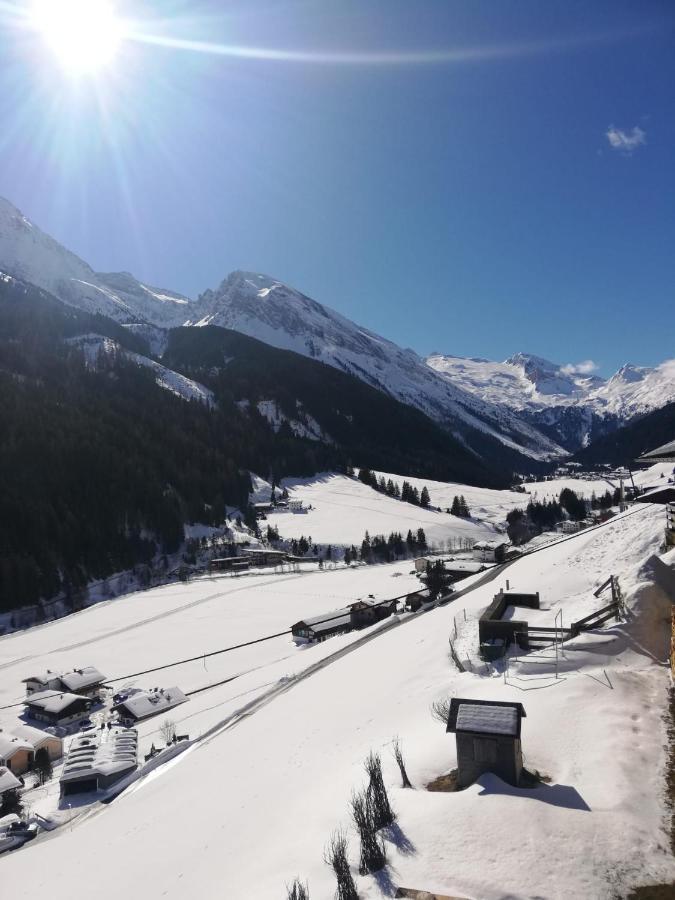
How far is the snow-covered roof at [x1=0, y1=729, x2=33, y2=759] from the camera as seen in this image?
38969 mm

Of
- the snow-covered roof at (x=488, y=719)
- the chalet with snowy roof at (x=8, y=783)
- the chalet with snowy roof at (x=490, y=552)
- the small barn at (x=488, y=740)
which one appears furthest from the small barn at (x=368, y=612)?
the snow-covered roof at (x=488, y=719)

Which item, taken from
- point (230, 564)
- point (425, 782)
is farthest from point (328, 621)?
point (230, 564)

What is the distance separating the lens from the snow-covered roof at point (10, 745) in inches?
1534

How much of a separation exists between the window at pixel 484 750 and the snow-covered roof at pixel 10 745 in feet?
131

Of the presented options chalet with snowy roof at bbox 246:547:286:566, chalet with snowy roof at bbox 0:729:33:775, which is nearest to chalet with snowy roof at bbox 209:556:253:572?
chalet with snowy roof at bbox 246:547:286:566

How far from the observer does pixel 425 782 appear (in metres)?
13.8

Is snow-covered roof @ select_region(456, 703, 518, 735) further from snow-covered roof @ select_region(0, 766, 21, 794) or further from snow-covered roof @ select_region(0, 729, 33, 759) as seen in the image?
snow-covered roof @ select_region(0, 729, 33, 759)

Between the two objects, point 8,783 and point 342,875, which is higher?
point 342,875

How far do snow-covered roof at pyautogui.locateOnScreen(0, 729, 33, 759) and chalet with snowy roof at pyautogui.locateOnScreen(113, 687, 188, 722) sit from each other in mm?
6823

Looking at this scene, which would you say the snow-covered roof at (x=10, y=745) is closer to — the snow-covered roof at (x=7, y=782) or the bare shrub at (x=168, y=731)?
the snow-covered roof at (x=7, y=782)

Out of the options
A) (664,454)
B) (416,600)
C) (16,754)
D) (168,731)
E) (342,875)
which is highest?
(664,454)

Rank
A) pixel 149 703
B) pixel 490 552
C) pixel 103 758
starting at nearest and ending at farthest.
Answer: pixel 103 758 < pixel 149 703 < pixel 490 552

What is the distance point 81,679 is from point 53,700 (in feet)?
12.2

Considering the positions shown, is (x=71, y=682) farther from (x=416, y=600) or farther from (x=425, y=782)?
(x=425, y=782)
